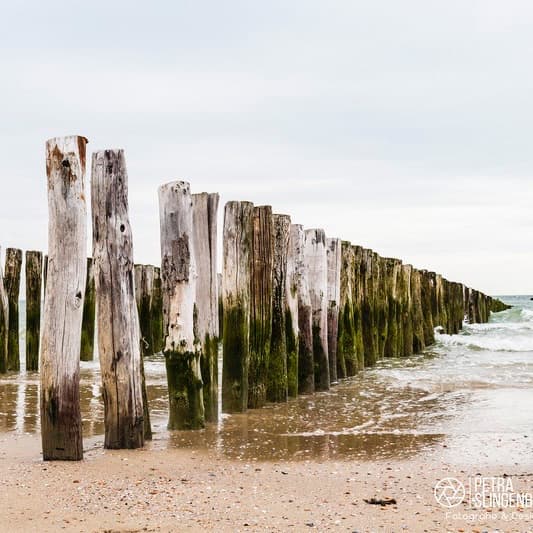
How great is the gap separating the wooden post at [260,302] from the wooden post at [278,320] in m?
0.30

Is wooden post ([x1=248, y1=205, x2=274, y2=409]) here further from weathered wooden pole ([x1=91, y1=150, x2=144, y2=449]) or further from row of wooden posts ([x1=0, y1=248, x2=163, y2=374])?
row of wooden posts ([x1=0, y1=248, x2=163, y2=374])

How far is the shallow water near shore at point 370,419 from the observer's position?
6.02 meters

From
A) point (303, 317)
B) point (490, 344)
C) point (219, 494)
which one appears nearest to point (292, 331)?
point (303, 317)

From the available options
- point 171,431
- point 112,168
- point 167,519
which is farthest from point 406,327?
point 167,519

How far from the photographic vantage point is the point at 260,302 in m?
8.05

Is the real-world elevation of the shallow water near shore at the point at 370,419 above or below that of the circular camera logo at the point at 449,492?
above

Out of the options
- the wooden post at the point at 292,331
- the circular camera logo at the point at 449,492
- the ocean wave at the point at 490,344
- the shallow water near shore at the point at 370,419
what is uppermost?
the wooden post at the point at 292,331

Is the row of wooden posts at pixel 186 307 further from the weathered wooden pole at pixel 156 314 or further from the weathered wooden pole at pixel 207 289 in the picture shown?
the weathered wooden pole at pixel 156 314

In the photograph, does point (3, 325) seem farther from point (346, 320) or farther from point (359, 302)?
point (359, 302)

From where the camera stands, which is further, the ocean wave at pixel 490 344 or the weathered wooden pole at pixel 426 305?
the weathered wooden pole at pixel 426 305

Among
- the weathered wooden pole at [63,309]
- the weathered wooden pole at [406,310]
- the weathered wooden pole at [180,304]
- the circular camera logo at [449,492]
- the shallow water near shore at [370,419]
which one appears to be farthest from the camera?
the weathered wooden pole at [406,310]

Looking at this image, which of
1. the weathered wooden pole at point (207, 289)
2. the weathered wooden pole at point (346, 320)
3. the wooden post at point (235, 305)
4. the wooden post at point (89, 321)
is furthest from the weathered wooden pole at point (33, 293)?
the weathered wooden pole at point (207, 289)

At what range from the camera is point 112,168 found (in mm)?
5691

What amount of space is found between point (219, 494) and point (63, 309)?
5.65ft
